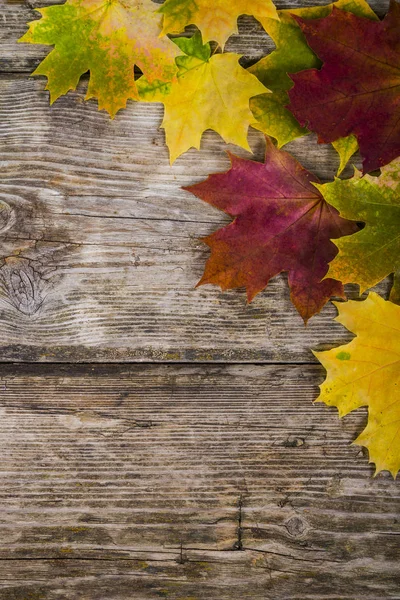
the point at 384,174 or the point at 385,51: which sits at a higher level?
the point at 385,51

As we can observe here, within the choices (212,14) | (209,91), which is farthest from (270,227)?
(212,14)

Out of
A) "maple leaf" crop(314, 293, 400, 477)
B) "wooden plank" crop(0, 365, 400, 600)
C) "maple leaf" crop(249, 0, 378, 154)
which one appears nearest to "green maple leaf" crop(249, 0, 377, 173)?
"maple leaf" crop(249, 0, 378, 154)

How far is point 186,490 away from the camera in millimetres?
1243

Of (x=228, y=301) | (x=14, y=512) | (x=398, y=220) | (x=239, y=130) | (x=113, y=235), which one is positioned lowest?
(x=14, y=512)

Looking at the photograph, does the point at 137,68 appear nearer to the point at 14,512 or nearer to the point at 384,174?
the point at 384,174

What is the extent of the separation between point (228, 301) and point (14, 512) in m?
0.68

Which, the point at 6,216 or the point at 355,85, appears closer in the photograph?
the point at 355,85

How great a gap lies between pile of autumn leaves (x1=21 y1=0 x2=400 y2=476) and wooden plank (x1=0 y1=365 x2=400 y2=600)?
0.48ft

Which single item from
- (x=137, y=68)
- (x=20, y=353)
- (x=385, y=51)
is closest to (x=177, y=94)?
(x=137, y=68)

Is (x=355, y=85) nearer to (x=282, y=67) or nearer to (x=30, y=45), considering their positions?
(x=282, y=67)

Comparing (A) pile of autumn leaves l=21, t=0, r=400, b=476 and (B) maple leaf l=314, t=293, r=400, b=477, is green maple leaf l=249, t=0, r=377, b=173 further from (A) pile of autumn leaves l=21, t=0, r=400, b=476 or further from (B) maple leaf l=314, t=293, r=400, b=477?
(B) maple leaf l=314, t=293, r=400, b=477

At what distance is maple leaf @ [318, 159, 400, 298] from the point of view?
1.11 m

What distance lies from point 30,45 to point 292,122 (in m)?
0.60

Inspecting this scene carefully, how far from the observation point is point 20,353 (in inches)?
→ 48.2
